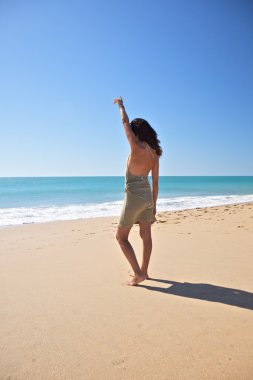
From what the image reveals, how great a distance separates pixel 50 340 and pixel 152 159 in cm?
218

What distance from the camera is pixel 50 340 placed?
88.0 inches

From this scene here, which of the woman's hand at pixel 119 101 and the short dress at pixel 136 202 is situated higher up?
the woman's hand at pixel 119 101

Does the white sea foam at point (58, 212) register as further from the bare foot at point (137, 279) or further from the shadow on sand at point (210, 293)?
the shadow on sand at point (210, 293)

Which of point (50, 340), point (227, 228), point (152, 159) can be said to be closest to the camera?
point (50, 340)

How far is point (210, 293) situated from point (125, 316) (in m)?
1.02

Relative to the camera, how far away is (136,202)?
3529 millimetres

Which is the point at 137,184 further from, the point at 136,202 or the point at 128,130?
the point at 128,130

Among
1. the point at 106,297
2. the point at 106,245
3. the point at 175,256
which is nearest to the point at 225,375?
the point at 106,297

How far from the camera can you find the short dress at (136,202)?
3525mm

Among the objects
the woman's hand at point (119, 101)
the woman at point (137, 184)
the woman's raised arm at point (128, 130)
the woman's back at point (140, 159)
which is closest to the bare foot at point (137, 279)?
the woman at point (137, 184)

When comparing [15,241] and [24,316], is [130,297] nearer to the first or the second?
[24,316]

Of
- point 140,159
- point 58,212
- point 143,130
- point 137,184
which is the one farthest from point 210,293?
point 58,212

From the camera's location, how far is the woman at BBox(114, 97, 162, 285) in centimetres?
350

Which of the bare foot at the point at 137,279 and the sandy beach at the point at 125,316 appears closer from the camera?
the sandy beach at the point at 125,316
